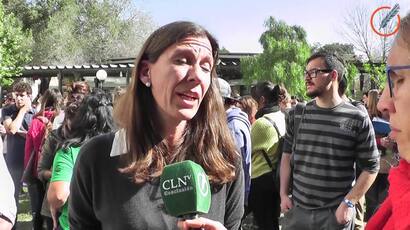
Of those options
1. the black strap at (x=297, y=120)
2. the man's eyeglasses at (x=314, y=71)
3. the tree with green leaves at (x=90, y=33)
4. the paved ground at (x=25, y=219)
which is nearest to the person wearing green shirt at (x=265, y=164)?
the paved ground at (x=25, y=219)

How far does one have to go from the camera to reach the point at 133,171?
1893mm

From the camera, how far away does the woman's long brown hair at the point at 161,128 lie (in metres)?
1.93

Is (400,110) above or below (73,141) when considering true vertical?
above

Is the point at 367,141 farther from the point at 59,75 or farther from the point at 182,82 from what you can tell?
the point at 59,75

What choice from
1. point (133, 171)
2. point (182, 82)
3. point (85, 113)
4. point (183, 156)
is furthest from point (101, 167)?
point (85, 113)

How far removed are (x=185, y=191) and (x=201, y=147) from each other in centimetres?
51

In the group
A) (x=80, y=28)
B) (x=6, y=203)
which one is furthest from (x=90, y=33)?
(x=6, y=203)

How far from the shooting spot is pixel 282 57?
45.0m

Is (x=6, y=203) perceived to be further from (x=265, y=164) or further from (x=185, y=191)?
(x=265, y=164)

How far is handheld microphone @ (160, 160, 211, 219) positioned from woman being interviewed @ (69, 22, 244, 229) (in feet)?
0.80

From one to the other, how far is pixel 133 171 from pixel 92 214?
0.29 metres

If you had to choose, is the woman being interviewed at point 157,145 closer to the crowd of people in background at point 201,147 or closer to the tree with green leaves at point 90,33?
the crowd of people in background at point 201,147

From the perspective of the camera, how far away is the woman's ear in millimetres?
2008

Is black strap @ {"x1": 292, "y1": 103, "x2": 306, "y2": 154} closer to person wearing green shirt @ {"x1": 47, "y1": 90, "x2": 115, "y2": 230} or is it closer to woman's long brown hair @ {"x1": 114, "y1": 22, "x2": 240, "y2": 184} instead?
person wearing green shirt @ {"x1": 47, "y1": 90, "x2": 115, "y2": 230}
